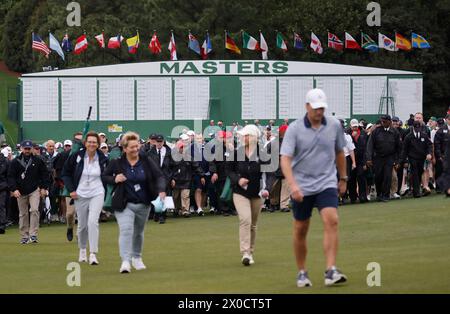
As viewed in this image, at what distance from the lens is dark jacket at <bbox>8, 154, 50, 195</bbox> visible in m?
23.4

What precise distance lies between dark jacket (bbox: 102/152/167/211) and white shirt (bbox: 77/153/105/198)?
3.76 ft

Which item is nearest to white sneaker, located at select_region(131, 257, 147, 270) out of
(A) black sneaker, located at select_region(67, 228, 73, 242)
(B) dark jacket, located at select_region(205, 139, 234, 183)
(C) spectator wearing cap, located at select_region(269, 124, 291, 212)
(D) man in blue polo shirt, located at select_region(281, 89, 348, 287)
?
(D) man in blue polo shirt, located at select_region(281, 89, 348, 287)

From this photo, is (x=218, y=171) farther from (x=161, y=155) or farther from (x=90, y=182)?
(x=90, y=182)

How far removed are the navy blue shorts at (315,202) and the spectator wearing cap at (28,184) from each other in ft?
32.8

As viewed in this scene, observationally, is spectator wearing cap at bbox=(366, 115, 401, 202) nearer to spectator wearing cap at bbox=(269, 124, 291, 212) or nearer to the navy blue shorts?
spectator wearing cap at bbox=(269, 124, 291, 212)

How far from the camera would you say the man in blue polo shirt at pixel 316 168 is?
14016 millimetres

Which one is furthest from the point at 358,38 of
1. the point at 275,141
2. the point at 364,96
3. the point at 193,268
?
the point at 193,268

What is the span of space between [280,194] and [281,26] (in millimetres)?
41755

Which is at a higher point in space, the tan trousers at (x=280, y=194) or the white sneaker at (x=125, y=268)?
the tan trousers at (x=280, y=194)

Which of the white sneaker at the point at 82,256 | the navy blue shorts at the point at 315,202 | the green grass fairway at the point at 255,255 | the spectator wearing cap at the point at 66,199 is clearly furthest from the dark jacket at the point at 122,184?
the spectator wearing cap at the point at 66,199

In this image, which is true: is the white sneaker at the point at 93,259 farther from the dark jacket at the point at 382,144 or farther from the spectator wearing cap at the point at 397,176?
the spectator wearing cap at the point at 397,176

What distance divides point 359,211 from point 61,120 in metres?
17.9

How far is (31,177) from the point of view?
23375 millimetres

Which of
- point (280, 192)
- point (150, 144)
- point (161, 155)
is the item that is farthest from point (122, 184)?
point (280, 192)
